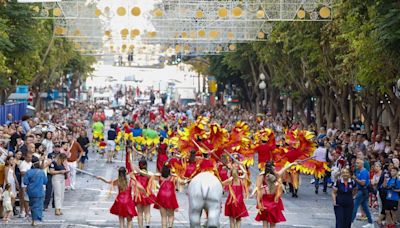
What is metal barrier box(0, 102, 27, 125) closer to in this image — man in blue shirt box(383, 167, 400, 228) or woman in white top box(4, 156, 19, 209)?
woman in white top box(4, 156, 19, 209)

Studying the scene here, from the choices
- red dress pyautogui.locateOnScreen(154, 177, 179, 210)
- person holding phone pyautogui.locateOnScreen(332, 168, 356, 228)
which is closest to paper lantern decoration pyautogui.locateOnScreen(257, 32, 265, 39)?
red dress pyautogui.locateOnScreen(154, 177, 179, 210)

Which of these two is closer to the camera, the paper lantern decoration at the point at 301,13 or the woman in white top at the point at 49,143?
the woman in white top at the point at 49,143

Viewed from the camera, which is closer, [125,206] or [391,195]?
[125,206]

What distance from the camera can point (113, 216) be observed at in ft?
87.6

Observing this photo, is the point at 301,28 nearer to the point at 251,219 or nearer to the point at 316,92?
the point at 316,92

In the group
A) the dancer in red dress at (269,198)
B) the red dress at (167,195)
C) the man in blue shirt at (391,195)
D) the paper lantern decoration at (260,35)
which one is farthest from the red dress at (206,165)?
the paper lantern decoration at (260,35)

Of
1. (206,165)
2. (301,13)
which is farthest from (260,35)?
(206,165)

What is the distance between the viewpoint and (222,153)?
23797mm

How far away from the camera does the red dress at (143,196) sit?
23047 millimetres

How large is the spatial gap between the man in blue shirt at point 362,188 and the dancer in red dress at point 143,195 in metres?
4.45

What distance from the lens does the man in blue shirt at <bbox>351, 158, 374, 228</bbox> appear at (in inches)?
981

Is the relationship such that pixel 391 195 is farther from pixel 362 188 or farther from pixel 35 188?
pixel 35 188

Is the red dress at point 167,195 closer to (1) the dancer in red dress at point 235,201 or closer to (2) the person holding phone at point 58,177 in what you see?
(1) the dancer in red dress at point 235,201

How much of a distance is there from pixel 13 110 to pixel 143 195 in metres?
33.2
